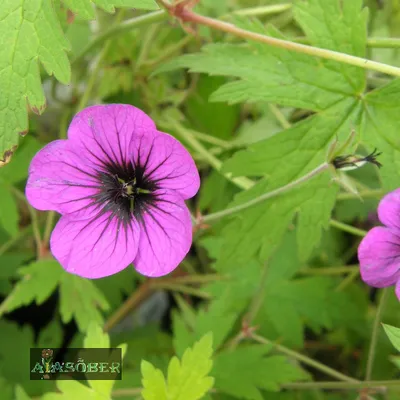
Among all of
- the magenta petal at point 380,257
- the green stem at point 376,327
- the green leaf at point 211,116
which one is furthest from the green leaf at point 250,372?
the green leaf at point 211,116

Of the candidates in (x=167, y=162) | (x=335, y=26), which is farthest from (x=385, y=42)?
(x=167, y=162)

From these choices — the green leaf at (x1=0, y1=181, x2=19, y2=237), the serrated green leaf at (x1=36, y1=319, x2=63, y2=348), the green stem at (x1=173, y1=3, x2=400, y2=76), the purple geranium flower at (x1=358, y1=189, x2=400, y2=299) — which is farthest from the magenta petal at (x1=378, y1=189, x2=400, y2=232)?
the serrated green leaf at (x1=36, y1=319, x2=63, y2=348)

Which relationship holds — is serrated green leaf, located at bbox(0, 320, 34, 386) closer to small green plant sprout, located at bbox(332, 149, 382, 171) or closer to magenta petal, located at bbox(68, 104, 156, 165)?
magenta petal, located at bbox(68, 104, 156, 165)

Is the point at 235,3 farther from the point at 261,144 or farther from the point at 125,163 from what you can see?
the point at 125,163

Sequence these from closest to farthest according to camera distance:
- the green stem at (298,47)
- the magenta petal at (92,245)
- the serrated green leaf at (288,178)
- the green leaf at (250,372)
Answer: the magenta petal at (92,245) → the green stem at (298,47) → the serrated green leaf at (288,178) → the green leaf at (250,372)

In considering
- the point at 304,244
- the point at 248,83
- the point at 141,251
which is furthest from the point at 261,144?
the point at 141,251

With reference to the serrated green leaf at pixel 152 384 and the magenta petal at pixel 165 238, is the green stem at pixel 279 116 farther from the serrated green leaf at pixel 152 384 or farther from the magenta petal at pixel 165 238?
the serrated green leaf at pixel 152 384
